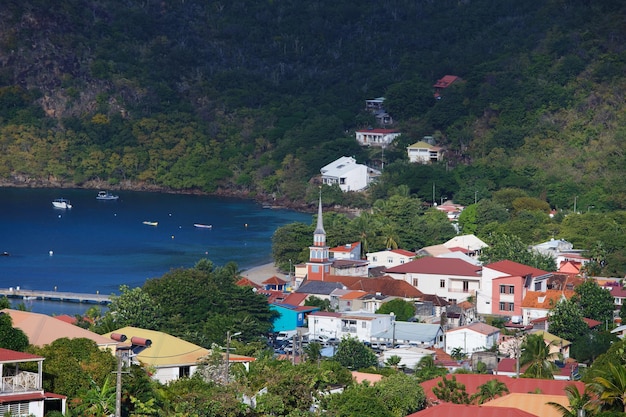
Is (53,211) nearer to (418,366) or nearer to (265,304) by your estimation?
(265,304)

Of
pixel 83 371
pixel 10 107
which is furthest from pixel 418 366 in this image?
pixel 10 107

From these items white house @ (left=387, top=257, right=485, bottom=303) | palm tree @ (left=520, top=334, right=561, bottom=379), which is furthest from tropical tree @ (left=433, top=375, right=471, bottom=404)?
white house @ (left=387, top=257, right=485, bottom=303)

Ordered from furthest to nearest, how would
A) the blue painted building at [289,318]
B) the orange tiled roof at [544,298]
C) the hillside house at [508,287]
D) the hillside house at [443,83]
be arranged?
the hillside house at [443,83]
the hillside house at [508,287]
the orange tiled roof at [544,298]
the blue painted building at [289,318]

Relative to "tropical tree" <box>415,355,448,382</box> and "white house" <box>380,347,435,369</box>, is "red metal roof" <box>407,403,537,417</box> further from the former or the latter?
"white house" <box>380,347,435,369</box>

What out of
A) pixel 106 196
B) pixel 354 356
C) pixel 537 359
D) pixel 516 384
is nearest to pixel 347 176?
pixel 106 196

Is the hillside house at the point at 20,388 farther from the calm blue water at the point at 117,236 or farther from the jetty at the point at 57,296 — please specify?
the jetty at the point at 57,296

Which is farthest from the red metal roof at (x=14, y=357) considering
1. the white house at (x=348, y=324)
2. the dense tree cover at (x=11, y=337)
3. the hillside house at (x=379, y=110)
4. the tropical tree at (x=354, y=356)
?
the hillside house at (x=379, y=110)
